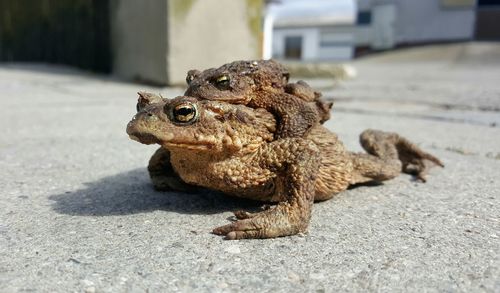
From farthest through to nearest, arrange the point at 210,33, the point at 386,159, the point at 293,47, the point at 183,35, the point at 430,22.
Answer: the point at 293,47, the point at 430,22, the point at 210,33, the point at 183,35, the point at 386,159

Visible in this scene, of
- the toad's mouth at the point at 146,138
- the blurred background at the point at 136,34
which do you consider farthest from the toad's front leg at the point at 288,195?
the blurred background at the point at 136,34

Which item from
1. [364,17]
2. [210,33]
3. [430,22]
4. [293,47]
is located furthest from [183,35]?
[293,47]

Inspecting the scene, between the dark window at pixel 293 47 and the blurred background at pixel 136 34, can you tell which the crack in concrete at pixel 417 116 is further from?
the dark window at pixel 293 47

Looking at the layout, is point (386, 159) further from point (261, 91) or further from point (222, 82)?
point (222, 82)

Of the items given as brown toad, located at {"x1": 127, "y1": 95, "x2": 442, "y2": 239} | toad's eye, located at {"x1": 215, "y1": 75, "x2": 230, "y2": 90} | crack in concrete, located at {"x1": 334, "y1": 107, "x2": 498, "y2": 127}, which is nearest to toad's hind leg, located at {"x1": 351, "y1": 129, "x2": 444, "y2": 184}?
brown toad, located at {"x1": 127, "y1": 95, "x2": 442, "y2": 239}

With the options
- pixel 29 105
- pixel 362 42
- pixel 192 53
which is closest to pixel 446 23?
pixel 362 42

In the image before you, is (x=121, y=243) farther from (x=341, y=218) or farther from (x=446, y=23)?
(x=446, y=23)
